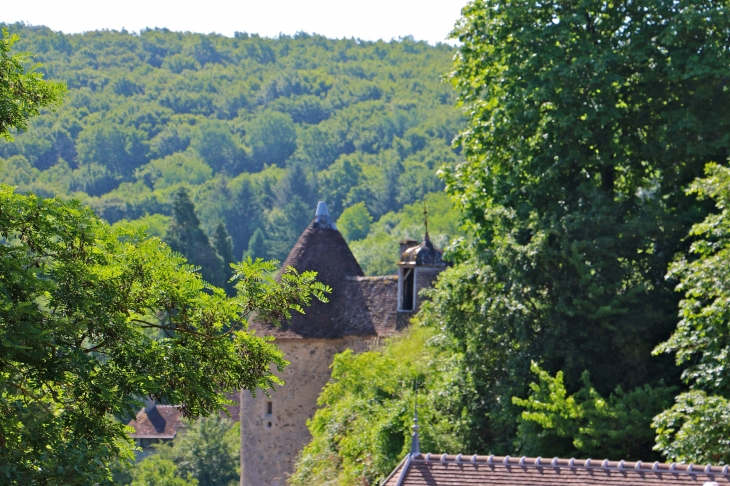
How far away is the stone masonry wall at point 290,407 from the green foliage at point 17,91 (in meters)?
17.2

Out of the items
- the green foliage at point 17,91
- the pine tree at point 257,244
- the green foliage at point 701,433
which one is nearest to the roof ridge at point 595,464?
the green foliage at point 701,433

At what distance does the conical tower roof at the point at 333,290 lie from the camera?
95.6 feet

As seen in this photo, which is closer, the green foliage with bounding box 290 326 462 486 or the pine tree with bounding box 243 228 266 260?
the green foliage with bounding box 290 326 462 486

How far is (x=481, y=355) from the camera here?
2348cm

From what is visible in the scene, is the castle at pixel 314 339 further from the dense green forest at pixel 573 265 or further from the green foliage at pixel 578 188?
the green foliage at pixel 578 188

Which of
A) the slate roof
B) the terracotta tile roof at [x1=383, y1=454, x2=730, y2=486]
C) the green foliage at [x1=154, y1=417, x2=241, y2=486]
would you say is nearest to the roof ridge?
the terracotta tile roof at [x1=383, y1=454, x2=730, y2=486]

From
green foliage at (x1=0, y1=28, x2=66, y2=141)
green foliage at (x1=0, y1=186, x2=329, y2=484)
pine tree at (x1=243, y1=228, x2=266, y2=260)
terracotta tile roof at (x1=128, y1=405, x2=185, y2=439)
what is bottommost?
terracotta tile roof at (x1=128, y1=405, x2=185, y2=439)

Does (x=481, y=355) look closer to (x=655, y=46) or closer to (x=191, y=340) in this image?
(x=655, y=46)

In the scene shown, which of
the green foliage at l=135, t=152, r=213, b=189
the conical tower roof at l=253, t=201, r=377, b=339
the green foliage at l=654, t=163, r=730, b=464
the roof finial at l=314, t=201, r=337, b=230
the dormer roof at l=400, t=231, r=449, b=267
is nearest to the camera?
the green foliage at l=654, t=163, r=730, b=464

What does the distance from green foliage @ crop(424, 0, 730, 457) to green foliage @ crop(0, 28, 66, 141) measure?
11.9 metres

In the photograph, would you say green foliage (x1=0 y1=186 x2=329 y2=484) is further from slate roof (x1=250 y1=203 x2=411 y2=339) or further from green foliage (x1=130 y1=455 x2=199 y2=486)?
green foliage (x1=130 y1=455 x2=199 y2=486)

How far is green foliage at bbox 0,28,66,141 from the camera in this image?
1163cm

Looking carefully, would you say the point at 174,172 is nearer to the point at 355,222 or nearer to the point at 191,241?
the point at 355,222

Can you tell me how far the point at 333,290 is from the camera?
2966 cm
